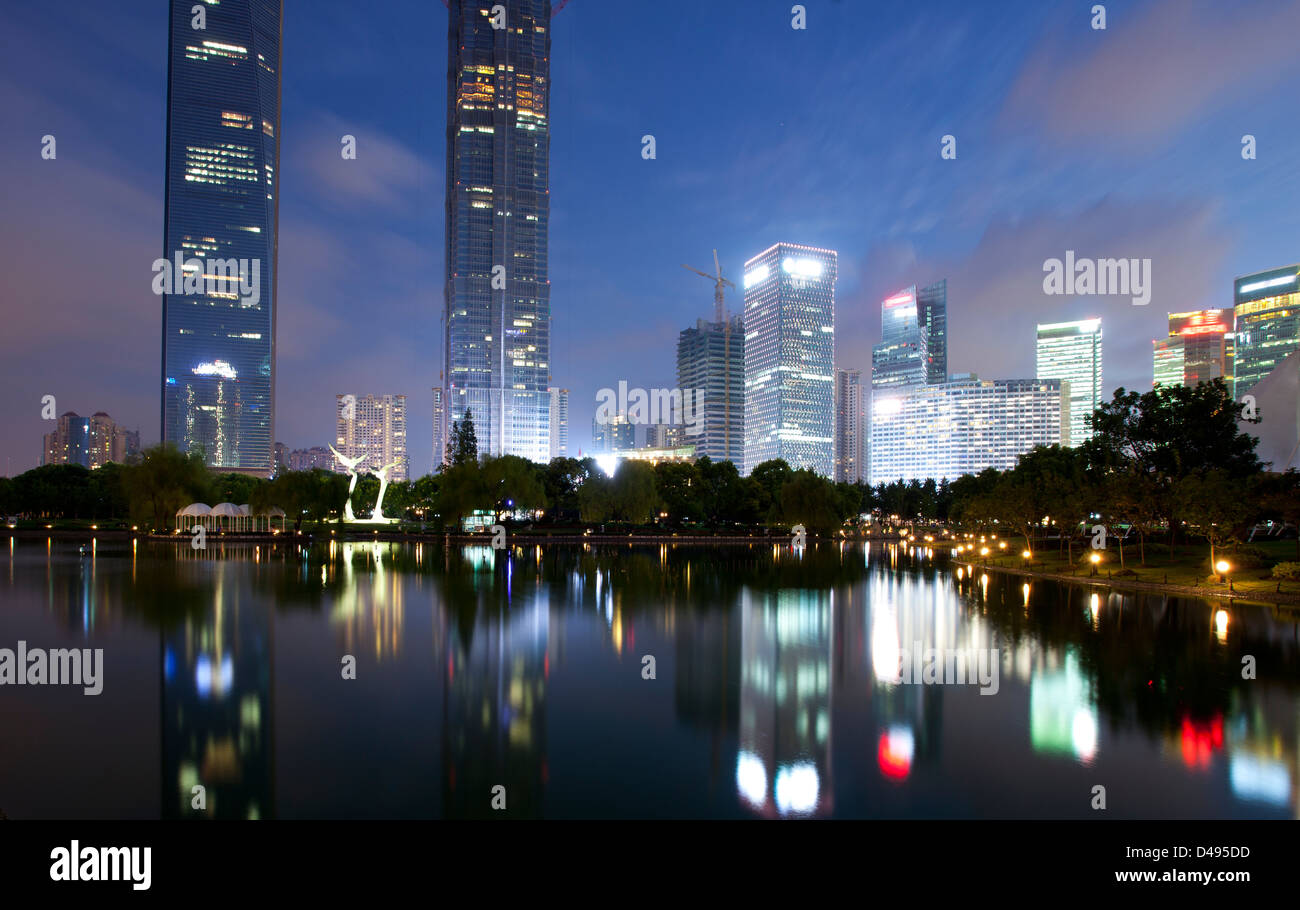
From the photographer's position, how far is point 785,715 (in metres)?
13.0

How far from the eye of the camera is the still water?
372 inches

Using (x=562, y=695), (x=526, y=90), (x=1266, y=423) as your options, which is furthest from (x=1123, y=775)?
(x=526, y=90)

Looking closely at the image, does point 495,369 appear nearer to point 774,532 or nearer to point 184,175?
point 184,175

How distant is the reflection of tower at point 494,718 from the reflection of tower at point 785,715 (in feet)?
10.5

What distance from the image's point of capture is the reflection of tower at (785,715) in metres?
9.45

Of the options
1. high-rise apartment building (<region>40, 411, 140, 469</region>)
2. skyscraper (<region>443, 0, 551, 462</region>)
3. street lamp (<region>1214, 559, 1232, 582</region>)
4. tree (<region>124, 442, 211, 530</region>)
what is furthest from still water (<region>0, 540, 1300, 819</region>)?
high-rise apartment building (<region>40, 411, 140, 469</region>)

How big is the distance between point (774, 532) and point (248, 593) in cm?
7450

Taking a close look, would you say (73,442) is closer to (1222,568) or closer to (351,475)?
(351,475)

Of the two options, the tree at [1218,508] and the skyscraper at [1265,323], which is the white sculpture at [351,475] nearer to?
the tree at [1218,508]

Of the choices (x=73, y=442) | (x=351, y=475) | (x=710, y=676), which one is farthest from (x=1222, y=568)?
(x=73, y=442)

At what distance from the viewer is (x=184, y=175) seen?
6516 inches

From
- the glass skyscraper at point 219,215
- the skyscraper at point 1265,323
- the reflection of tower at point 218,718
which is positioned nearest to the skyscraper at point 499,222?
the glass skyscraper at point 219,215

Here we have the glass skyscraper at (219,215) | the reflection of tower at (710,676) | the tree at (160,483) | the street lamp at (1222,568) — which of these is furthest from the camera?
the glass skyscraper at (219,215)

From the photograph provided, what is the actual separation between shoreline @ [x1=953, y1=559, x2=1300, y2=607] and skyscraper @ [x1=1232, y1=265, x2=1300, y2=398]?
19145 cm
